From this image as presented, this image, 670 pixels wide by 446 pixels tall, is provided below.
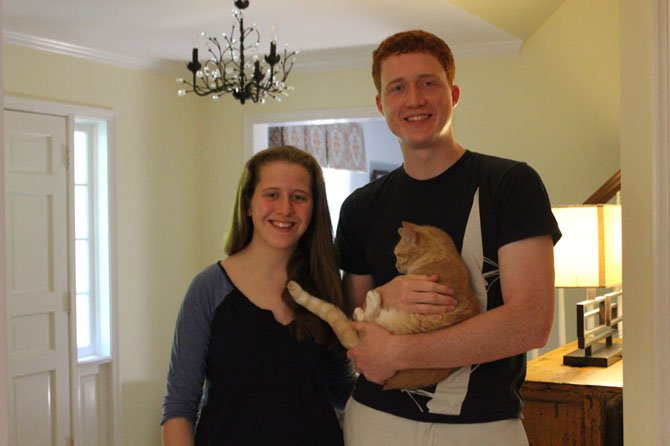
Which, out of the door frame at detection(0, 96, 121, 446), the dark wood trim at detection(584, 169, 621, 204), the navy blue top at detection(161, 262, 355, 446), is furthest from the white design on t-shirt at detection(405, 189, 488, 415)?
the door frame at detection(0, 96, 121, 446)

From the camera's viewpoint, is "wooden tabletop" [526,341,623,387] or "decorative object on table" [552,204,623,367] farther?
"decorative object on table" [552,204,623,367]

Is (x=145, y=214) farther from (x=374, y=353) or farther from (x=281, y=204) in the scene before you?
(x=374, y=353)

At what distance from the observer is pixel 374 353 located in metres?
1.65

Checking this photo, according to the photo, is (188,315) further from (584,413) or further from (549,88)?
(549,88)

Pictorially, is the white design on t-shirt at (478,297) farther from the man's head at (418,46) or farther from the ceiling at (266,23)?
the ceiling at (266,23)

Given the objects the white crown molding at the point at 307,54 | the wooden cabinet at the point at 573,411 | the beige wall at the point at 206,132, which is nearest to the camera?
the wooden cabinet at the point at 573,411

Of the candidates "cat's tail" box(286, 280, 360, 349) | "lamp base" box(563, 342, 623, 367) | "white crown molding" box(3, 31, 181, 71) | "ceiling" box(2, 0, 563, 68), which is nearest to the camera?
"cat's tail" box(286, 280, 360, 349)

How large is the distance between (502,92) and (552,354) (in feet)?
8.25

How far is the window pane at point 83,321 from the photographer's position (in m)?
5.40

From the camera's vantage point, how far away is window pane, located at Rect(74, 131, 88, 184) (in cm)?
537

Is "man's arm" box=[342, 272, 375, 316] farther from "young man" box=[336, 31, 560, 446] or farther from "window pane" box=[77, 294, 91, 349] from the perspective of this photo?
"window pane" box=[77, 294, 91, 349]

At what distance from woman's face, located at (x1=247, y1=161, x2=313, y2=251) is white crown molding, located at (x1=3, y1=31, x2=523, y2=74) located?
3.31 meters

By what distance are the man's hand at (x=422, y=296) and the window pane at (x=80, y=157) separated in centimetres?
412

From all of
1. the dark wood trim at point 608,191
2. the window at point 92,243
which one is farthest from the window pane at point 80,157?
the dark wood trim at point 608,191
